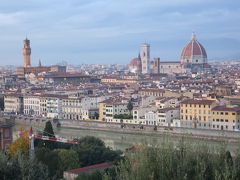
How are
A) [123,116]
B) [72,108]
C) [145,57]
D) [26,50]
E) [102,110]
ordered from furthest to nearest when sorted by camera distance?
[145,57], [26,50], [72,108], [102,110], [123,116]

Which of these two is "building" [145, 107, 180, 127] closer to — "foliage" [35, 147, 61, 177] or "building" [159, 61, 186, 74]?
"foliage" [35, 147, 61, 177]

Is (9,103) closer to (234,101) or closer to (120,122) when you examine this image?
(120,122)

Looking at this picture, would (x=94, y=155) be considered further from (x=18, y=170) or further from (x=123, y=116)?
(x=123, y=116)

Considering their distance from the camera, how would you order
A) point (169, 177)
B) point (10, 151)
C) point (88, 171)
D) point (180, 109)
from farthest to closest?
1. point (180, 109)
2. point (10, 151)
3. point (88, 171)
4. point (169, 177)

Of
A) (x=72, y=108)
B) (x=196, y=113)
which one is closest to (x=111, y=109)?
(x=72, y=108)

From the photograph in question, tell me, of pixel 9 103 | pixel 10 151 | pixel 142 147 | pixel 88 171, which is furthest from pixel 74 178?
pixel 9 103

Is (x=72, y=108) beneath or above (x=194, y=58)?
beneath

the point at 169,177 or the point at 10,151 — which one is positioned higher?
the point at 169,177

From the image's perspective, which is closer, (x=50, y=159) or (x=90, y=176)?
(x=90, y=176)
